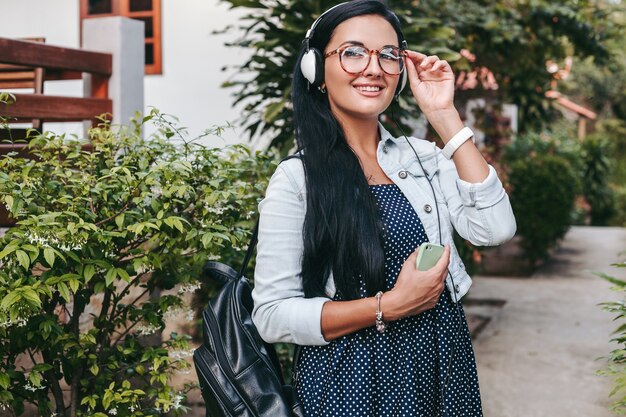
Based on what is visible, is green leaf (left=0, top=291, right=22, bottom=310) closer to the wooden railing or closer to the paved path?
the wooden railing

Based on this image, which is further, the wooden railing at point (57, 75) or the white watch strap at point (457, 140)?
the wooden railing at point (57, 75)

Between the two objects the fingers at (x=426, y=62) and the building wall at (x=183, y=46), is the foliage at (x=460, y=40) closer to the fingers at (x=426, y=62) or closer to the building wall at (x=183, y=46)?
the building wall at (x=183, y=46)

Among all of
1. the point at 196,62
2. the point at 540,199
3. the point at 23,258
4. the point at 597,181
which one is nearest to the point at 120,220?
the point at 23,258

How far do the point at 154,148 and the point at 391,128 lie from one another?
9.48 ft

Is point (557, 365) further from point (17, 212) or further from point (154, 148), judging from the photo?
point (17, 212)

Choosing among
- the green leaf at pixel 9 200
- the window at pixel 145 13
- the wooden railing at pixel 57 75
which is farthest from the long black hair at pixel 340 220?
the window at pixel 145 13

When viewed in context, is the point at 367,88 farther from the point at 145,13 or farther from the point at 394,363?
the point at 145,13

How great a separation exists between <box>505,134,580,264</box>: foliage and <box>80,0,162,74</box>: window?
5.75 m

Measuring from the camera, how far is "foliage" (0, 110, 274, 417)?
2828mm

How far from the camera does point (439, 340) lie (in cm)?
219

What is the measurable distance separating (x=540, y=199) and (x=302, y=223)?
10395 mm

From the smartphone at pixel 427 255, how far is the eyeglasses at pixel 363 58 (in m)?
0.50

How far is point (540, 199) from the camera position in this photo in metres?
12.0

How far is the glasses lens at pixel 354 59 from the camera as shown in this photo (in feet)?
7.18
